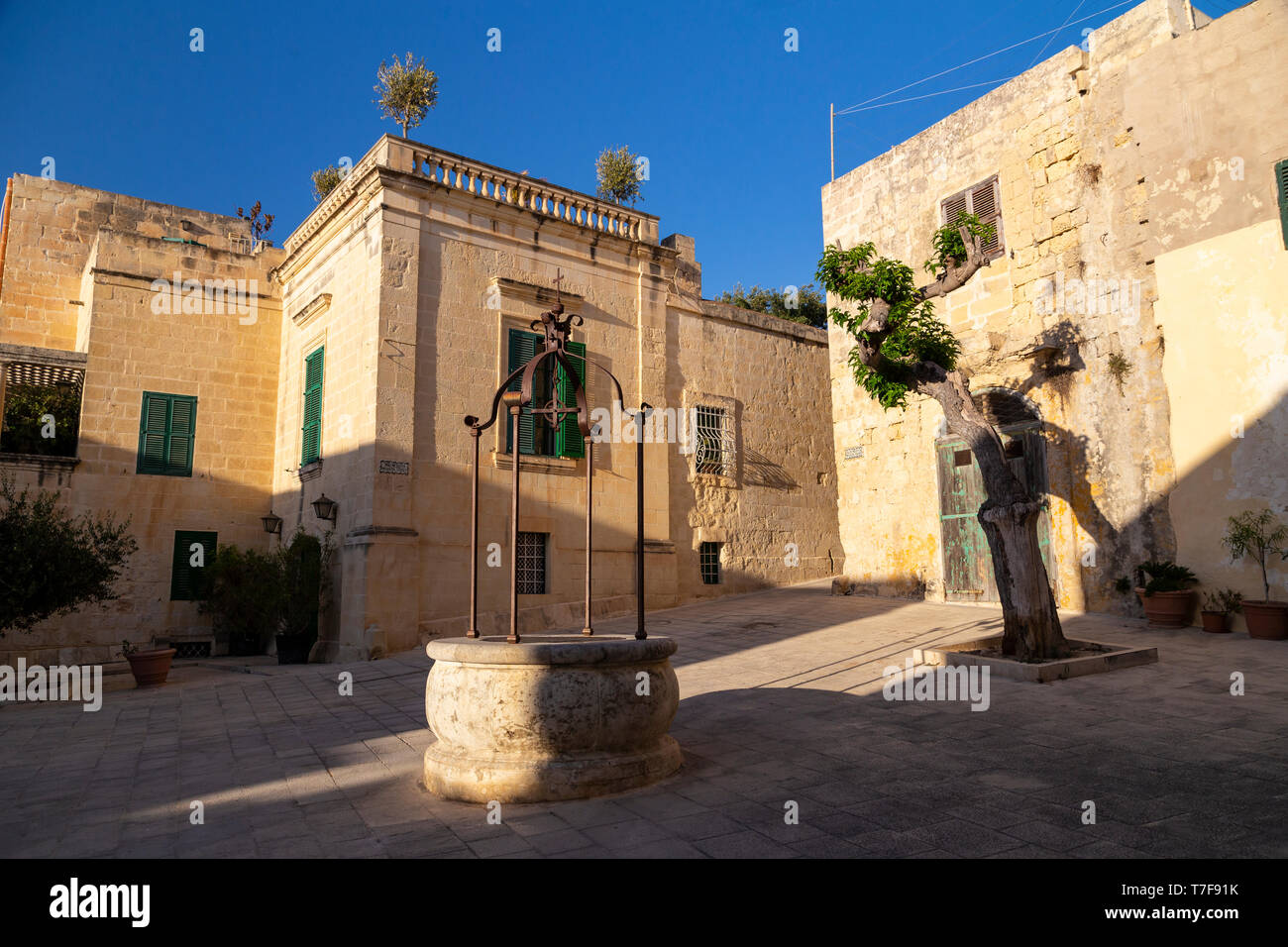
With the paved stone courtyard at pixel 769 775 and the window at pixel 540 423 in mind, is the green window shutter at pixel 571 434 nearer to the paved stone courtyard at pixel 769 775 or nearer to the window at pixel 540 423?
the window at pixel 540 423

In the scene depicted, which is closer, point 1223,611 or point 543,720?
point 543,720

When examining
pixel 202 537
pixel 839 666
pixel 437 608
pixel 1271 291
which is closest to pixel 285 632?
pixel 437 608

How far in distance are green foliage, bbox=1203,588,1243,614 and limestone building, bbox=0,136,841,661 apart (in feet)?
26.3

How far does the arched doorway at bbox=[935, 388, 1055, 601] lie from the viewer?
10.8 m

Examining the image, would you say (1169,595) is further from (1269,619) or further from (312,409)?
(312,409)

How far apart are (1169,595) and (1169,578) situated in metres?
0.26

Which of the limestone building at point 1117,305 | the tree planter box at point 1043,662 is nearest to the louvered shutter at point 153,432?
the limestone building at point 1117,305

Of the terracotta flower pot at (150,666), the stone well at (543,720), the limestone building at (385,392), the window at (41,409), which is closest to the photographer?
the stone well at (543,720)

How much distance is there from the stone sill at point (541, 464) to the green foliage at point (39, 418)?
7438 mm

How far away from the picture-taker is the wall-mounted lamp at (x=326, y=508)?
11953 mm

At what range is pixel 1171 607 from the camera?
29.0ft

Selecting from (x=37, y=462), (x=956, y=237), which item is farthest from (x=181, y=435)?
(x=956, y=237)

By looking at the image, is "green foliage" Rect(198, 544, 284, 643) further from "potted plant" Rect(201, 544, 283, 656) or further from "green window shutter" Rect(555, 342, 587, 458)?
"green window shutter" Rect(555, 342, 587, 458)
